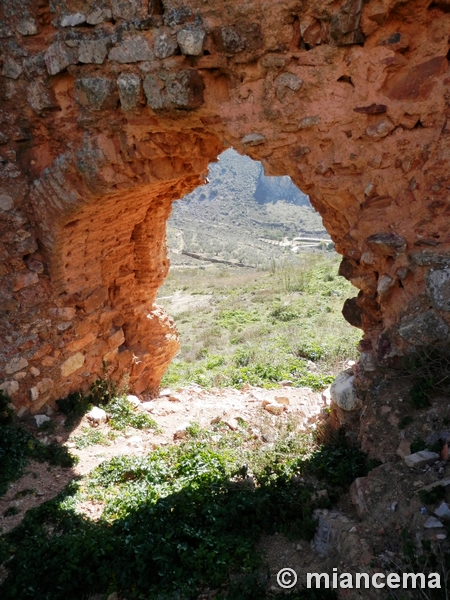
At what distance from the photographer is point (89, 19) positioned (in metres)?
4.06

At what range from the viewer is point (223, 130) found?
3.98 meters

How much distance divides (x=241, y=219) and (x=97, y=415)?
156ft

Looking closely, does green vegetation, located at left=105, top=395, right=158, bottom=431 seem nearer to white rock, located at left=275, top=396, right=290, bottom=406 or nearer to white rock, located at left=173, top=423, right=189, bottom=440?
white rock, located at left=173, top=423, right=189, bottom=440

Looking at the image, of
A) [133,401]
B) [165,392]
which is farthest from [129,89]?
[165,392]

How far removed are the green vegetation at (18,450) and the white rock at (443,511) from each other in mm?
3656

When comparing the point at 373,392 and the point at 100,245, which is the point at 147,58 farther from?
the point at 373,392

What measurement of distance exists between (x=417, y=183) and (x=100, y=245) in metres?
3.91

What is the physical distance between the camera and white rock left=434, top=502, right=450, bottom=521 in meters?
2.58

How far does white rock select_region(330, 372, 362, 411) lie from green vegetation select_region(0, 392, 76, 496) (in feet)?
9.32

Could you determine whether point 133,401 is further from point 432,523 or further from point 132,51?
point 432,523

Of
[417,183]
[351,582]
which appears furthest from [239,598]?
[417,183]

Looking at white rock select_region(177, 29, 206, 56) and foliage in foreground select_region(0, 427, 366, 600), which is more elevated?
white rock select_region(177, 29, 206, 56)

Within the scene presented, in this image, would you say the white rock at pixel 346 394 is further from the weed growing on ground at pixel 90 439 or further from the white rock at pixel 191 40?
the white rock at pixel 191 40

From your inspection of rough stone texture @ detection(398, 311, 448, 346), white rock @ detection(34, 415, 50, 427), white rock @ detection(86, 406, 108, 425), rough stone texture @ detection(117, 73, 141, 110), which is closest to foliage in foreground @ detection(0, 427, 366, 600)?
rough stone texture @ detection(398, 311, 448, 346)
